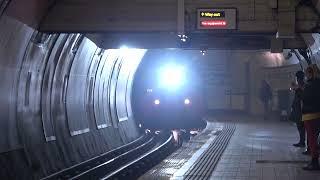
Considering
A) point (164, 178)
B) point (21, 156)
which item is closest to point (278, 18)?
point (164, 178)

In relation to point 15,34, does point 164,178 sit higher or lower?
lower

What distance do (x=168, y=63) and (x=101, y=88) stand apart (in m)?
6.26

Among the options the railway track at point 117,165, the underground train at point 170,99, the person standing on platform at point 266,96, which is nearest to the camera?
the railway track at point 117,165

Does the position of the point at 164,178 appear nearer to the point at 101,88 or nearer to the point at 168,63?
the point at 101,88

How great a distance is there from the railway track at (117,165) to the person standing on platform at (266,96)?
11.2m

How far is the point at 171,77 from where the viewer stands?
22.0 metres

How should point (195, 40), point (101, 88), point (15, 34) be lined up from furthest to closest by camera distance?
point (101, 88), point (195, 40), point (15, 34)

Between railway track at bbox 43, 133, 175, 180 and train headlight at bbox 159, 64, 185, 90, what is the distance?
3376 mm

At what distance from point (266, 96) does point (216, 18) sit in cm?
2008

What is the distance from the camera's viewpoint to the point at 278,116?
2878 cm

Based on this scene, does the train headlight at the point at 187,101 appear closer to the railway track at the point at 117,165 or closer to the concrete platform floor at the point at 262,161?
the railway track at the point at 117,165

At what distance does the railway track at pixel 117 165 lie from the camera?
11371mm

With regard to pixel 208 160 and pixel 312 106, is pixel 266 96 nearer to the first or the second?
pixel 208 160

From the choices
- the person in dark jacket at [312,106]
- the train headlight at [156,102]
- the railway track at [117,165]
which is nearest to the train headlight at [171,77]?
the train headlight at [156,102]
